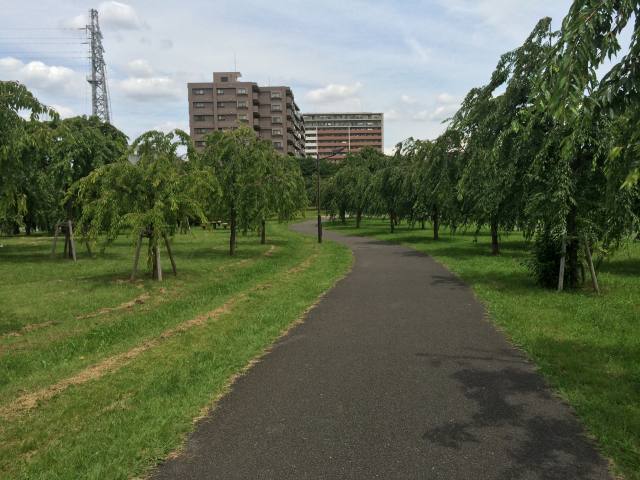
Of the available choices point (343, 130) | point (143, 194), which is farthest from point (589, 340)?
point (343, 130)

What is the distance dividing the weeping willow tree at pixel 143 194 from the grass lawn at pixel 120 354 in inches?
63.1

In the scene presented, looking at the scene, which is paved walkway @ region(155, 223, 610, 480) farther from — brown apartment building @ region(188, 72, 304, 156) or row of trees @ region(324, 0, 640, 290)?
brown apartment building @ region(188, 72, 304, 156)

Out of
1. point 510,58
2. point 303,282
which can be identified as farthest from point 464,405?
point 510,58

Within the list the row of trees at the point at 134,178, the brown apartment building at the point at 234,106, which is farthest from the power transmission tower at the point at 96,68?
the row of trees at the point at 134,178

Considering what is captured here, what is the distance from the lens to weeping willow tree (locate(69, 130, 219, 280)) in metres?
13.7

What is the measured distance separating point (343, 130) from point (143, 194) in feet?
519

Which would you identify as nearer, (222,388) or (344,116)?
(222,388)

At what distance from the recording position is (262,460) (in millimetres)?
3844

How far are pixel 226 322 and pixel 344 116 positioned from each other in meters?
169

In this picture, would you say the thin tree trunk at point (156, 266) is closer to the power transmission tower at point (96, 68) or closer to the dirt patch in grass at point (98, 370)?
the dirt patch in grass at point (98, 370)

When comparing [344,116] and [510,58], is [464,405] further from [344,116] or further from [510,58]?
[344,116]

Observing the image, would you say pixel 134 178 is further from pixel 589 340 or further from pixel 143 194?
pixel 589 340

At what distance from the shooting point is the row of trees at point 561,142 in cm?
341

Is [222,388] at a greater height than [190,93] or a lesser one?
lesser
